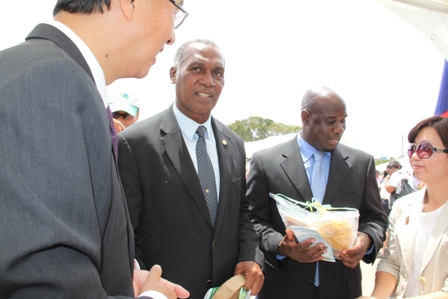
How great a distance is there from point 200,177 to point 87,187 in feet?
5.39

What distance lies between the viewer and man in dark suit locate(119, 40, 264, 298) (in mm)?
2273

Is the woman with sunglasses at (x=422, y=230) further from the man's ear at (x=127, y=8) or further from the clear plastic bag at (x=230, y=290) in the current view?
the man's ear at (x=127, y=8)

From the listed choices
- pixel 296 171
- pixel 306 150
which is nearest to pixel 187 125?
pixel 296 171

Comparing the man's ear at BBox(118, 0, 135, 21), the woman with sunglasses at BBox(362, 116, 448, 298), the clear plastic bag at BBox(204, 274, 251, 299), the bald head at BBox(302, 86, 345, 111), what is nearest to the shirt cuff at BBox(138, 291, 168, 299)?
the man's ear at BBox(118, 0, 135, 21)

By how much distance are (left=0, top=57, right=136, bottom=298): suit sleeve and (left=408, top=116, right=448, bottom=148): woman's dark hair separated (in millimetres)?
2693

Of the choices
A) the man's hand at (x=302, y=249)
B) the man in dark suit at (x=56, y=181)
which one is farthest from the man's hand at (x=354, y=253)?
the man in dark suit at (x=56, y=181)

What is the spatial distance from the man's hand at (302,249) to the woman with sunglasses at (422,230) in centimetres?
68

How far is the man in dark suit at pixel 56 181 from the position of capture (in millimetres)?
701

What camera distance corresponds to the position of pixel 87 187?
2.64ft

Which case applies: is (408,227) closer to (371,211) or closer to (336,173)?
(371,211)

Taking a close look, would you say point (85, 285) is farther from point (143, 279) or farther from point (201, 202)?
point (201, 202)

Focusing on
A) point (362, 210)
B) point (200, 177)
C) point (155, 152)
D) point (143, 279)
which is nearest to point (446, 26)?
point (362, 210)

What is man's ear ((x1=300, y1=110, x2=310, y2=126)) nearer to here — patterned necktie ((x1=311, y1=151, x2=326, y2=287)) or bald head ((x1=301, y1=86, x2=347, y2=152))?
bald head ((x1=301, y1=86, x2=347, y2=152))

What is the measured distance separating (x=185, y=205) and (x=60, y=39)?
4.84 ft
